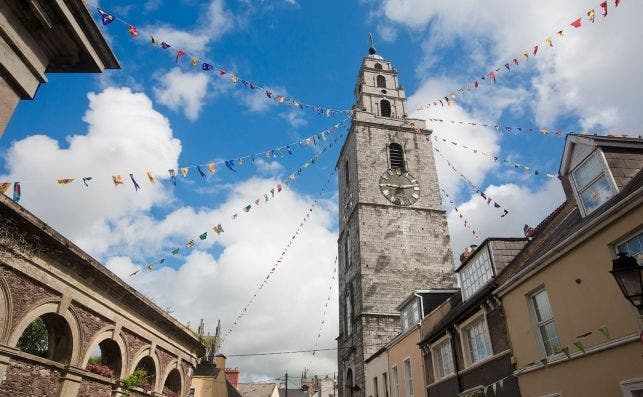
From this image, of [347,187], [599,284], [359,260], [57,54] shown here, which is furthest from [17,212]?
[347,187]

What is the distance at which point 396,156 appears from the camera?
3127cm

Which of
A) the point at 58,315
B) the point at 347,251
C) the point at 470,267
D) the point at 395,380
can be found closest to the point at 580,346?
the point at 470,267

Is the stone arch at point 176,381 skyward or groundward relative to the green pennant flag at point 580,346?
skyward

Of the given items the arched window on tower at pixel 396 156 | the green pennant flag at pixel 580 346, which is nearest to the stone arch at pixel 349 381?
the arched window on tower at pixel 396 156

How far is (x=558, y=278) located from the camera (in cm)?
915

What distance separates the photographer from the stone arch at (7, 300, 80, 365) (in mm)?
8077

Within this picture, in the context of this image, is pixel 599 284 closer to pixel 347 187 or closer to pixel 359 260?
pixel 359 260

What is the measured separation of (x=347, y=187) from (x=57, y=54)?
27616 mm

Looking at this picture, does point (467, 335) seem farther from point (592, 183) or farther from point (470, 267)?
point (592, 183)


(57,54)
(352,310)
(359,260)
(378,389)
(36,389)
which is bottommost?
(36,389)

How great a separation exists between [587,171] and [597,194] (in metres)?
0.72

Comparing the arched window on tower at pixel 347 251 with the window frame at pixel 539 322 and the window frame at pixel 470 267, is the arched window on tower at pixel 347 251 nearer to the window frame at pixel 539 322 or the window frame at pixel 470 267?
the window frame at pixel 470 267

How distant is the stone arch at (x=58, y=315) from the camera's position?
26.5 feet

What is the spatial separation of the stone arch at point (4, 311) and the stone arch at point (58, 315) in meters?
0.15
